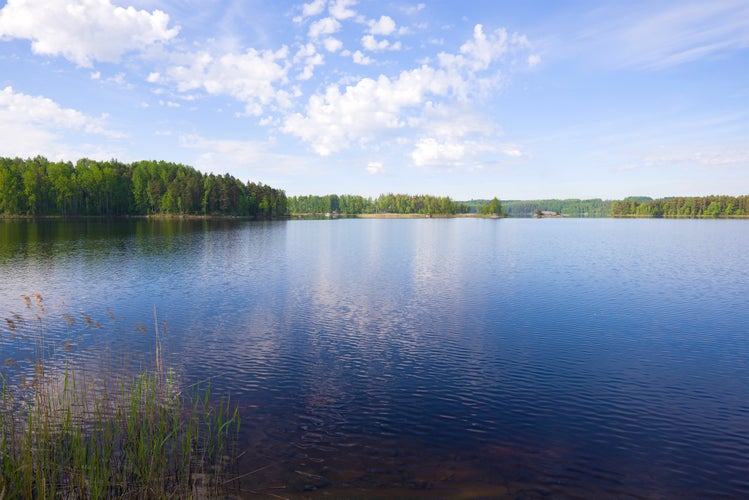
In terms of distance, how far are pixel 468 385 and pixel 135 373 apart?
14949 mm

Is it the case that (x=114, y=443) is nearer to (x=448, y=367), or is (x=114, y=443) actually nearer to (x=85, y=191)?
(x=448, y=367)

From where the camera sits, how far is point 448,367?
20.3m

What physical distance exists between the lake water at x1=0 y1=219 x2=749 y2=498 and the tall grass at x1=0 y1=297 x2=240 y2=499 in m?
1.09

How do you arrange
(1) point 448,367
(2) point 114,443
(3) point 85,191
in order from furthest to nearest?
(3) point 85,191
(1) point 448,367
(2) point 114,443

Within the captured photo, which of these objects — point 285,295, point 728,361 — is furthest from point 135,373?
point 728,361

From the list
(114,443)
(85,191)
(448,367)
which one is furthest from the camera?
(85,191)

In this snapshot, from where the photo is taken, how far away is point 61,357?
20578 millimetres

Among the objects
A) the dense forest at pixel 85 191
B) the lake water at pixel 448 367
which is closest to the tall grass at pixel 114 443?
the lake water at pixel 448 367

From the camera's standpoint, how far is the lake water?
488 inches

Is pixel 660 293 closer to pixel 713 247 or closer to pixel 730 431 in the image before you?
pixel 730 431

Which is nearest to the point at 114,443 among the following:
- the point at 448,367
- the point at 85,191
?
the point at 448,367

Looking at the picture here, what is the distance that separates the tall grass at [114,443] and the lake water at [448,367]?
42.7 inches

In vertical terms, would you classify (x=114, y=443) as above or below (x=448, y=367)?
above

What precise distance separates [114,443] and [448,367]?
547 inches
